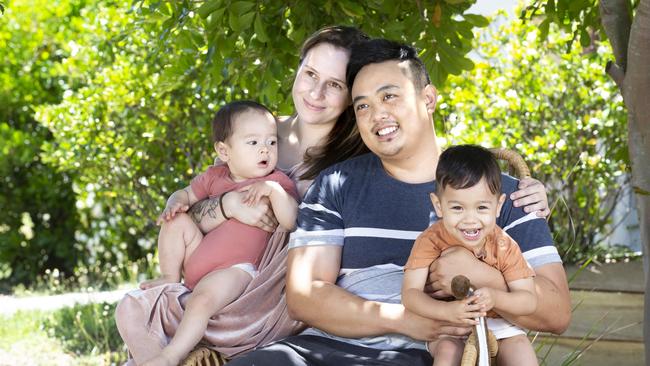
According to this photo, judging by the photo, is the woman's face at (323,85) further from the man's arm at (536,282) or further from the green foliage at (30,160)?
the green foliage at (30,160)

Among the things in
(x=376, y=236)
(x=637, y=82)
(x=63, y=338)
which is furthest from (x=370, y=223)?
(x=63, y=338)

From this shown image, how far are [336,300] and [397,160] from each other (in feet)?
1.69

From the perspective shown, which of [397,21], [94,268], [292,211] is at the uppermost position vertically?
[397,21]

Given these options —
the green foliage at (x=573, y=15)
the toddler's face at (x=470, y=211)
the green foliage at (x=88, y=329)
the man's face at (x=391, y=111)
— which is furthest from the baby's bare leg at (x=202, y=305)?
the green foliage at (x=88, y=329)

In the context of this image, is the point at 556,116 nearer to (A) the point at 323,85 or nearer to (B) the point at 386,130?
(A) the point at 323,85

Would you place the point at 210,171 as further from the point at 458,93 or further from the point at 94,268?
the point at 94,268

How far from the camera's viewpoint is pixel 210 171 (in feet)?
12.3

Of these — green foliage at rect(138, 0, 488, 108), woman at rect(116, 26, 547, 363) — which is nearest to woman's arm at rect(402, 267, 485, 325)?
woman at rect(116, 26, 547, 363)

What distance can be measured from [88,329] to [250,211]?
3924 millimetres

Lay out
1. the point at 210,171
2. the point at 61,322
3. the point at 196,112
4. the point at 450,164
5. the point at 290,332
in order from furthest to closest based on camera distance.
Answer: the point at 196,112, the point at 61,322, the point at 210,171, the point at 290,332, the point at 450,164

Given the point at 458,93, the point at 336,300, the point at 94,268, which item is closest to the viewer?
the point at 336,300

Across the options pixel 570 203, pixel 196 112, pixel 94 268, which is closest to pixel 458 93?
pixel 570 203

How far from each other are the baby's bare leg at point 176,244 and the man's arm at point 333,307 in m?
0.44

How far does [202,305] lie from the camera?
3.27 metres
